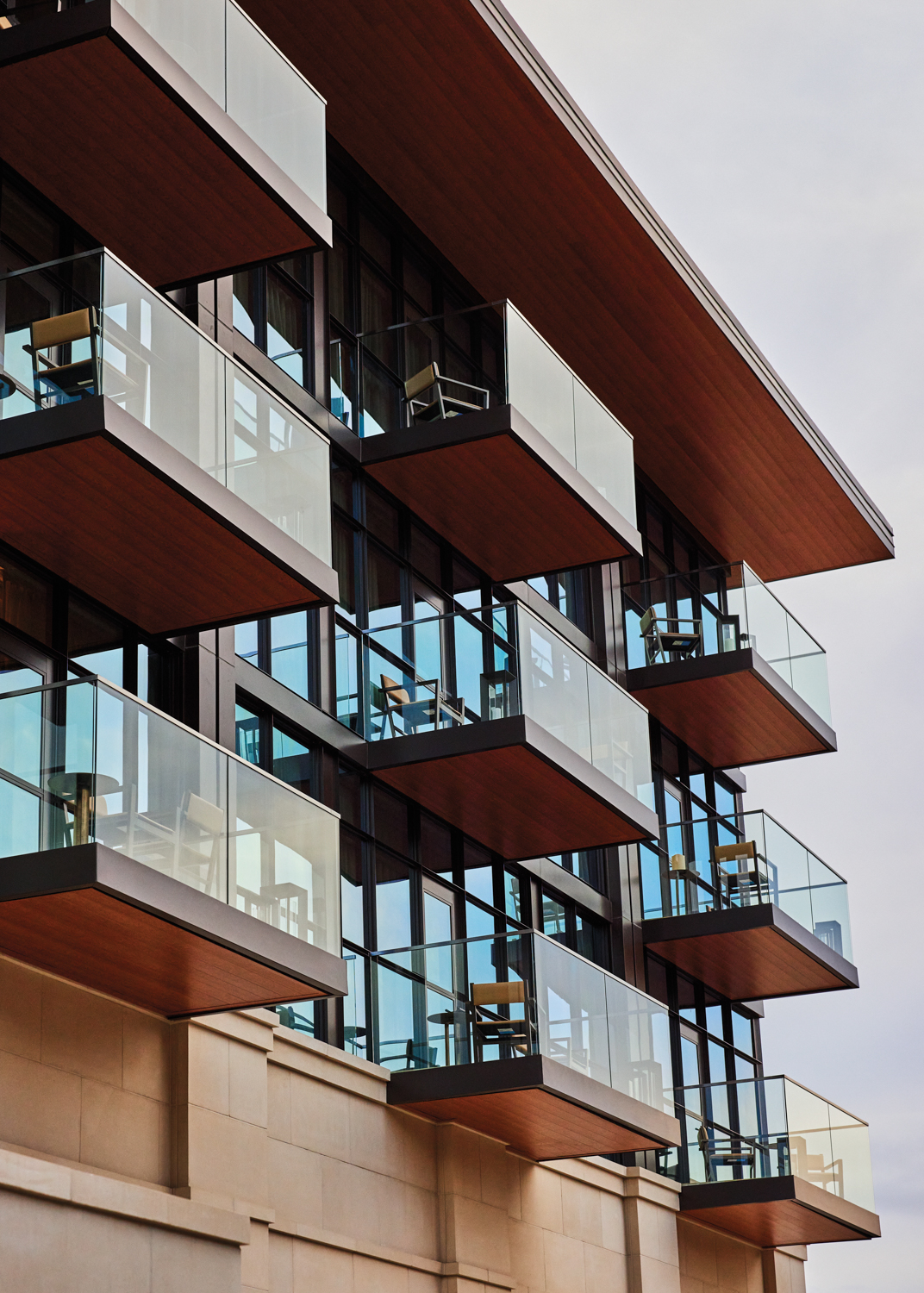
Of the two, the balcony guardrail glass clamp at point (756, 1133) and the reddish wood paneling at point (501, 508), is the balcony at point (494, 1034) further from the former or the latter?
the balcony guardrail glass clamp at point (756, 1133)

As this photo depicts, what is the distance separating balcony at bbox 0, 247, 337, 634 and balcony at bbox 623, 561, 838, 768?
1013cm

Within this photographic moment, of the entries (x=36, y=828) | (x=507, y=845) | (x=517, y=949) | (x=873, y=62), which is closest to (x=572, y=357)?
(x=507, y=845)

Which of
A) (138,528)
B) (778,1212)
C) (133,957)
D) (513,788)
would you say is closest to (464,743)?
(513,788)

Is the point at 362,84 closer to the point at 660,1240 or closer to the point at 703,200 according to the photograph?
the point at 660,1240

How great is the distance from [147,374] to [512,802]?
733 centimetres

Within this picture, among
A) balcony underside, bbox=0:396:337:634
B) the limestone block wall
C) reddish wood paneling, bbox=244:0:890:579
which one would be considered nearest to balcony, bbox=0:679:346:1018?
the limestone block wall

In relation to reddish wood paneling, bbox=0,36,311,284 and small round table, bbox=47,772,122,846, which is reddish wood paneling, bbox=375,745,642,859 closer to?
reddish wood paneling, bbox=0,36,311,284

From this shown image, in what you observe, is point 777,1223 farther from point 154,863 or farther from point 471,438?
point 154,863

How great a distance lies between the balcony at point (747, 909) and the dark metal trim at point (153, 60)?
11.6 metres

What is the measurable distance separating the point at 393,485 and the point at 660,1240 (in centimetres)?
912

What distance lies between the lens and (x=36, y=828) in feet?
39.4

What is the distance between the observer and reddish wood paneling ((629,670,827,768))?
2469 centimetres

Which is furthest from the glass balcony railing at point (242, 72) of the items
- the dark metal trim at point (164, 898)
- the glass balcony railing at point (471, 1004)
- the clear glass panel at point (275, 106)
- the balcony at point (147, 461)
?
the glass balcony railing at point (471, 1004)

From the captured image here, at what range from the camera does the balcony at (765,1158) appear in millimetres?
22578
